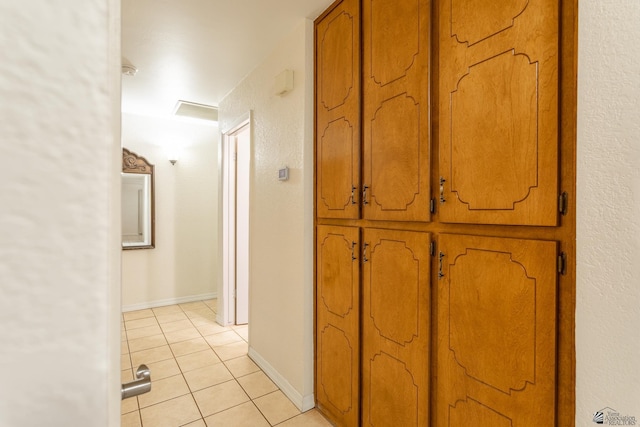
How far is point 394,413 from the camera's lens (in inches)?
56.5

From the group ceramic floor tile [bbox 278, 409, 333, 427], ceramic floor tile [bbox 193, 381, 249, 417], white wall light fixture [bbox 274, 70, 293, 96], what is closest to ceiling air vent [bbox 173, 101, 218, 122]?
white wall light fixture [bbox 274, 70, 293, 96]

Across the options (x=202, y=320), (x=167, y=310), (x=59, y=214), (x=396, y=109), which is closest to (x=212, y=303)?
(x=167, y=310)

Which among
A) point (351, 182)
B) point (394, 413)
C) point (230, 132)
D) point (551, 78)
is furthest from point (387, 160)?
point (230, 132)

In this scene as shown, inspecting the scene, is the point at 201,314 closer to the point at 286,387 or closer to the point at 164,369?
the point at 164,369

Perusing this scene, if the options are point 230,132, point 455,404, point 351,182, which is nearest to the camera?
point 455,404

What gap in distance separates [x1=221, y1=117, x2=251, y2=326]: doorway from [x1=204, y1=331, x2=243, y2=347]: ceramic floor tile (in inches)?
10.4

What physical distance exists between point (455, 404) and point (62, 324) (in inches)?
54.7

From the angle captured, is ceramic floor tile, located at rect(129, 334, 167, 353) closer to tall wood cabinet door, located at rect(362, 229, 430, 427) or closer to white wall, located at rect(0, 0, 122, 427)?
tall wood cabinet door, located at rect(362, 229, 430, 427)

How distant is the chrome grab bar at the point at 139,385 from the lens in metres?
0.40

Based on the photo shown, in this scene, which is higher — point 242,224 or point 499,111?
point 499,111

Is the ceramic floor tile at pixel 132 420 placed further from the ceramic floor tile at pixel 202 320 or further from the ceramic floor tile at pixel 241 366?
the ceramic floor tile at pixel 202 320

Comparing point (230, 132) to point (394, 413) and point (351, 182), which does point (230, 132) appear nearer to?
point (351, 182)

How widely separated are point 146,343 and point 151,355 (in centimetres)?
30

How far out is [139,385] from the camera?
42 cm
